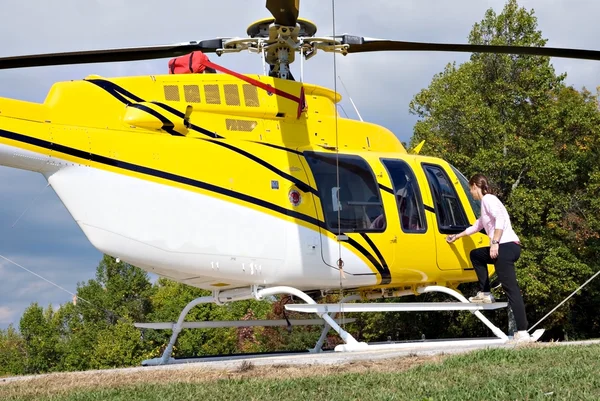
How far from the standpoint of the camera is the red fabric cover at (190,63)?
8742 millimetres

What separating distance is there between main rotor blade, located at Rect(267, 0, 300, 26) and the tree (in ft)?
49.6

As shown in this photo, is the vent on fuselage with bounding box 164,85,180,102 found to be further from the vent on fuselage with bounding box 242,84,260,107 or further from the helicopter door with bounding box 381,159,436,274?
the helicopter door with bounding box 381,159,436,274

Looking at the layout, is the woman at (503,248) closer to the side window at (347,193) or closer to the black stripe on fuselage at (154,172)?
the side window at (347,193)

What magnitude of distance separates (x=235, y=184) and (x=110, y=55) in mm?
2125

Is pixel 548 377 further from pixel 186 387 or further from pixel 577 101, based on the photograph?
pixel 577 101

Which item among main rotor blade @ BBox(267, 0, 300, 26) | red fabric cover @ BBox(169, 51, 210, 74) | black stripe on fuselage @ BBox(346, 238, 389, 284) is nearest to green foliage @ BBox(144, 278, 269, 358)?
black stripe on fuselage @ BBox(346, 238, 389, 284)

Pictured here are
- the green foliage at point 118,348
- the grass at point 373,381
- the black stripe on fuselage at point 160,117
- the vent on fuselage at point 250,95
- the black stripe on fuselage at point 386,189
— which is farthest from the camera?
the green foliage at point 118,348

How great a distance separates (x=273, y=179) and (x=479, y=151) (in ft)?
50.7

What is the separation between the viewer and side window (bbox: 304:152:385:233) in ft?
29.4

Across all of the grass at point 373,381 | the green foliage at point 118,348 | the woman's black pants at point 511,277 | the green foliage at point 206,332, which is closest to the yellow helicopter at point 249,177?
the woman's black pants at point 511,277

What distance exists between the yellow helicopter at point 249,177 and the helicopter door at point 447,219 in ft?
0.08

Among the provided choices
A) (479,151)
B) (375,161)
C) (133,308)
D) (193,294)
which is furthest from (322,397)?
(133,308)

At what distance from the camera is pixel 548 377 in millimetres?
4707

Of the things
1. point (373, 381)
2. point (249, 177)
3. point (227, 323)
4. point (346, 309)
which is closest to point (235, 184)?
point (249, 177)
